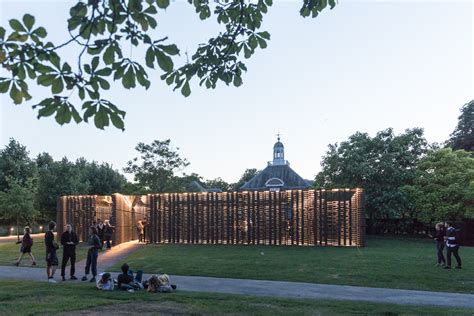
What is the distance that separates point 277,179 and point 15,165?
32.8 meters

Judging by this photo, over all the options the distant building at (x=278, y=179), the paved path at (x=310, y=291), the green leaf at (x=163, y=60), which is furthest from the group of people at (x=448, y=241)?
the distant building at (x=278, y=179)

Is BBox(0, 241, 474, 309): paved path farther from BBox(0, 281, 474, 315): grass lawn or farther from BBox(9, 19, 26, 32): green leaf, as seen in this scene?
BBox(9, 19, 26, 32): green leaf

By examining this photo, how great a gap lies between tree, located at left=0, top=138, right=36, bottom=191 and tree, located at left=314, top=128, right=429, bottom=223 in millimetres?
34085

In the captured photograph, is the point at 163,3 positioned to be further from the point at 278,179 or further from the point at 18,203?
the point at 278,179

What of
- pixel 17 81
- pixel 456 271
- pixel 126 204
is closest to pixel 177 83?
pixel 17 81

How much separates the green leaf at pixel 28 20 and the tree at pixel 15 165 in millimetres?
53892

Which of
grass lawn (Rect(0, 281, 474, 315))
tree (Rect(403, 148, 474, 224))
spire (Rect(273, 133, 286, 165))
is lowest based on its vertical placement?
grass lawn (Rect(0, 281, 474, 315))

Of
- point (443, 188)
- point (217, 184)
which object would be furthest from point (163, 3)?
point (217, 184)

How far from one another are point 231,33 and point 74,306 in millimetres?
6219

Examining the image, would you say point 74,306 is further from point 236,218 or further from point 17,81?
point 236,218

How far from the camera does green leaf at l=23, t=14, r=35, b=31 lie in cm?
328

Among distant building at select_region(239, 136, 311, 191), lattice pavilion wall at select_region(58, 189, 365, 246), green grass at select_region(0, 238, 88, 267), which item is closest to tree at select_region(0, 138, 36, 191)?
distant building at select_region(239, 136, 311, 191)

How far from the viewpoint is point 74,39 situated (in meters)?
3.68

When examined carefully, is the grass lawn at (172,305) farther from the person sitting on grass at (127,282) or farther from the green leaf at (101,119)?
the green leaf at (101,119)
